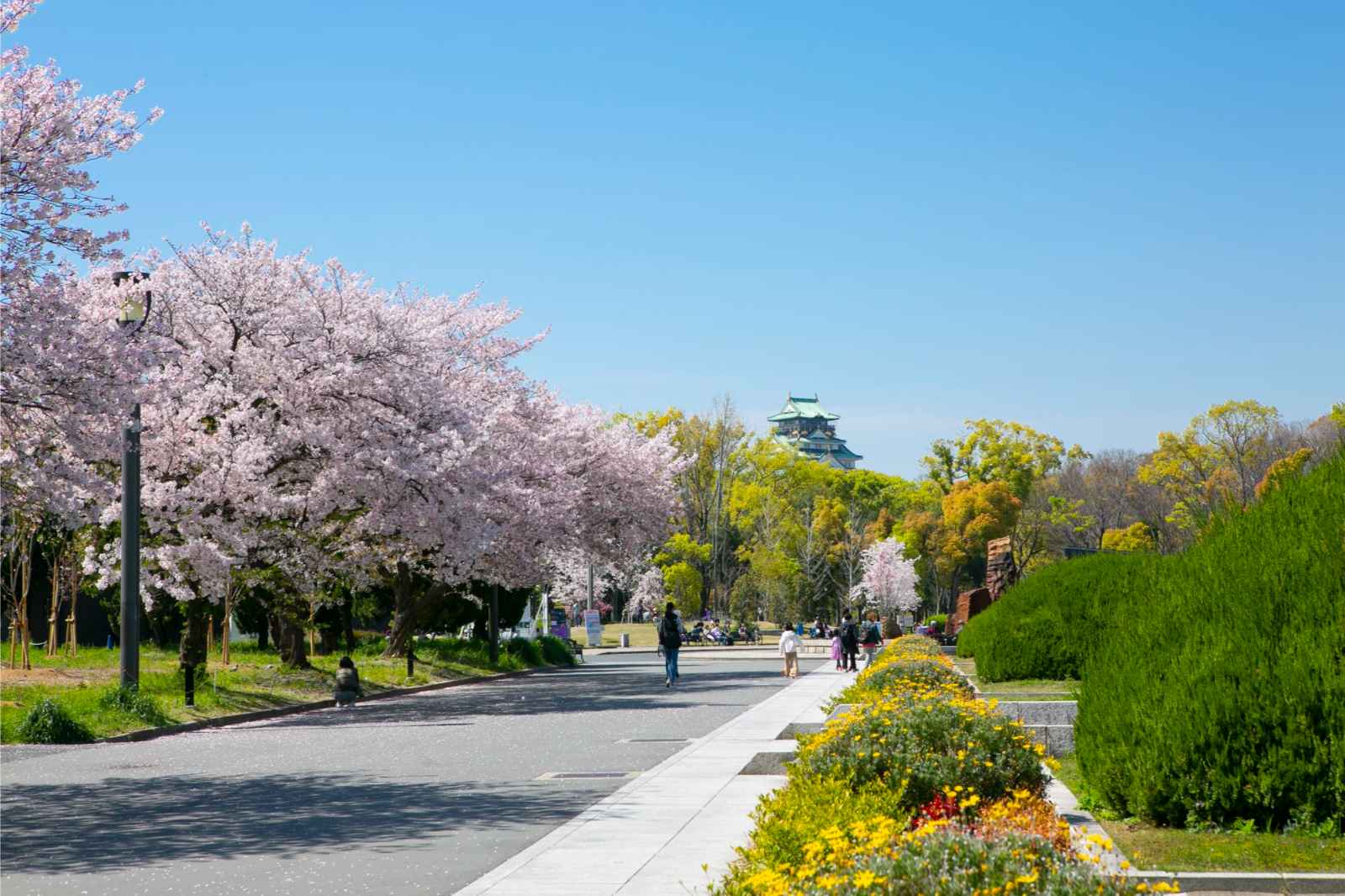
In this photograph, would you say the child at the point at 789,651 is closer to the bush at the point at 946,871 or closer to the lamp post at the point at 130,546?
the lamp post at the point at 130,546

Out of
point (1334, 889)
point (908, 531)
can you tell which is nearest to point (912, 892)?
point (1334, 889)

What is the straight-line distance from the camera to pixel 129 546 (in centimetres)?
2320

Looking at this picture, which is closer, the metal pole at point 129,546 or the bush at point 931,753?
the bush at point 931,753

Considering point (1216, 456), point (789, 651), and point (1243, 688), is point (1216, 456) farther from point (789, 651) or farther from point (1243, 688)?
point (1243, 688)

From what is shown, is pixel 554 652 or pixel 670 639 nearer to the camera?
pixel 670 639

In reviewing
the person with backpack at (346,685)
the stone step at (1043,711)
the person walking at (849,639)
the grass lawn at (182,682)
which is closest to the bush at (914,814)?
the stone step at (1043,711)

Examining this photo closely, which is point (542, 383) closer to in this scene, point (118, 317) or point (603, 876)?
point (118, 317)

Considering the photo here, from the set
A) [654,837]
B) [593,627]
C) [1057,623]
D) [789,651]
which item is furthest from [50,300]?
[593,627]

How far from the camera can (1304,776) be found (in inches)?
356

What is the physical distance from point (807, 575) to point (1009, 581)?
1850 inches

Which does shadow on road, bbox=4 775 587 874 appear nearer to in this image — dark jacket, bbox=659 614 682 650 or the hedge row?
the hedge row

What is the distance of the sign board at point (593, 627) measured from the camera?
68250 millimetres

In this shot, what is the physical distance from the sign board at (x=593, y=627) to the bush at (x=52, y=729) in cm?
4662

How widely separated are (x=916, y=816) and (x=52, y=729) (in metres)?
16.0
